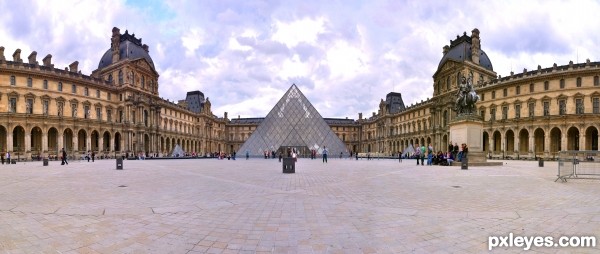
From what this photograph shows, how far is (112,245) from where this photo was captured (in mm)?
4094

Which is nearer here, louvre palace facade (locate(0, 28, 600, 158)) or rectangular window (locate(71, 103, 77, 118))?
louvre palace facade (locate(0, 28, 600, 158))

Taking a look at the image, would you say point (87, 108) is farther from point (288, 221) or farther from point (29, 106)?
point (288, 221)

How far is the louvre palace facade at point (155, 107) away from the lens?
1654 inches

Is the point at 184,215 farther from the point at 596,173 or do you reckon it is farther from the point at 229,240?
the point at 596,173

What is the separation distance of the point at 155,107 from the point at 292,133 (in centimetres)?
3137

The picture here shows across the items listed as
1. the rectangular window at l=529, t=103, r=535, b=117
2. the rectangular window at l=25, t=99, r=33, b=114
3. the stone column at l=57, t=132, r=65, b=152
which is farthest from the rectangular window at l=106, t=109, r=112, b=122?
the rectangular window at l=529, t=103, r=535, b=117

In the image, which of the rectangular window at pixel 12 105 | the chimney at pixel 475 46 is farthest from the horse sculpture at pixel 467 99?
the rectangular window at pixel 12 105

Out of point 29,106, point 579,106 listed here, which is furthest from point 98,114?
point 579,106

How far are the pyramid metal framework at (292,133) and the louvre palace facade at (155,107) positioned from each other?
23278 millimetres

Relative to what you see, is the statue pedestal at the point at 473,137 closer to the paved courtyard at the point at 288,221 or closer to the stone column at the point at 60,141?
the paved courtyard at the point at 288,221

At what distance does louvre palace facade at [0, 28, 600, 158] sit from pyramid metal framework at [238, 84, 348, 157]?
916 inches

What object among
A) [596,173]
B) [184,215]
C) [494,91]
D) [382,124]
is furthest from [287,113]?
[382,124]

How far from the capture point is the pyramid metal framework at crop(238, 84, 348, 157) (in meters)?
46.4

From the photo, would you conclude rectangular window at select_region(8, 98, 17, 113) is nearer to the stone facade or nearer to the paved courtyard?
the stone facade
